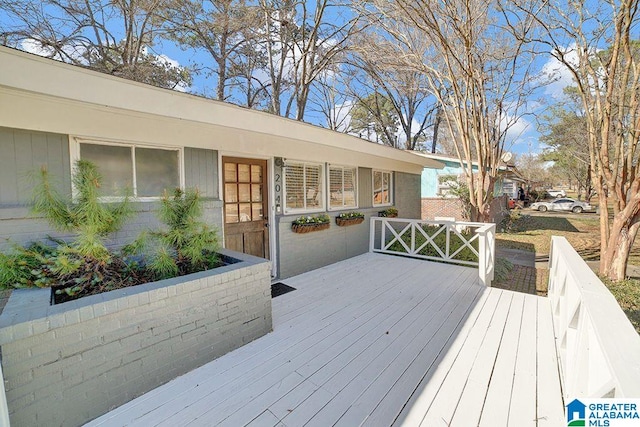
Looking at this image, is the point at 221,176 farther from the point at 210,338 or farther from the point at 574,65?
the point at 574,65

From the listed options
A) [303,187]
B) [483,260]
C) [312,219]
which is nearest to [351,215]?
[312,219]

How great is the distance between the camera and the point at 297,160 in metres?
5.08

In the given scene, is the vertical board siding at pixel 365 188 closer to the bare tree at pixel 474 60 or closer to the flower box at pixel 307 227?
the flower box at pixel 307 227

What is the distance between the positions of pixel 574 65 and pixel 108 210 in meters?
7.99

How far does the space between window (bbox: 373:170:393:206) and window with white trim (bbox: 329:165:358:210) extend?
0.89 m

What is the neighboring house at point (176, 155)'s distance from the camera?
2398 millimetres

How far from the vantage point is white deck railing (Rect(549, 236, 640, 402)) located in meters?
1.10

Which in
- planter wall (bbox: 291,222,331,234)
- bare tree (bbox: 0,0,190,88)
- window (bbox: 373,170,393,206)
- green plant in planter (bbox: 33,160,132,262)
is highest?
bare tree (bbox: 0,0,190,88)

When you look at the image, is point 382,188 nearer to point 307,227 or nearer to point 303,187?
point 303,187

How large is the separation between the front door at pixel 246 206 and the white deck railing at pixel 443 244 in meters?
2.70

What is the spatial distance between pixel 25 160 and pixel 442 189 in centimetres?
1321

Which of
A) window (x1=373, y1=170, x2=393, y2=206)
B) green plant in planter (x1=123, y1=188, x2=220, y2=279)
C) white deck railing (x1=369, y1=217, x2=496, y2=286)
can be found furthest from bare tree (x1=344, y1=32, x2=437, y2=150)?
green plant in planter (x1=123, y1=188, x2=220, y2=279)

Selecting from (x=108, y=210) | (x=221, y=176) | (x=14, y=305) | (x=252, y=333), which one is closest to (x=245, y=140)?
(x=221, y=176)

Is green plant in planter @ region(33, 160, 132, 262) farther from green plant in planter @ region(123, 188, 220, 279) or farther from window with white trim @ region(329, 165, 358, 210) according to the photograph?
window with white trim @ region(329, 165, 358, 210)
